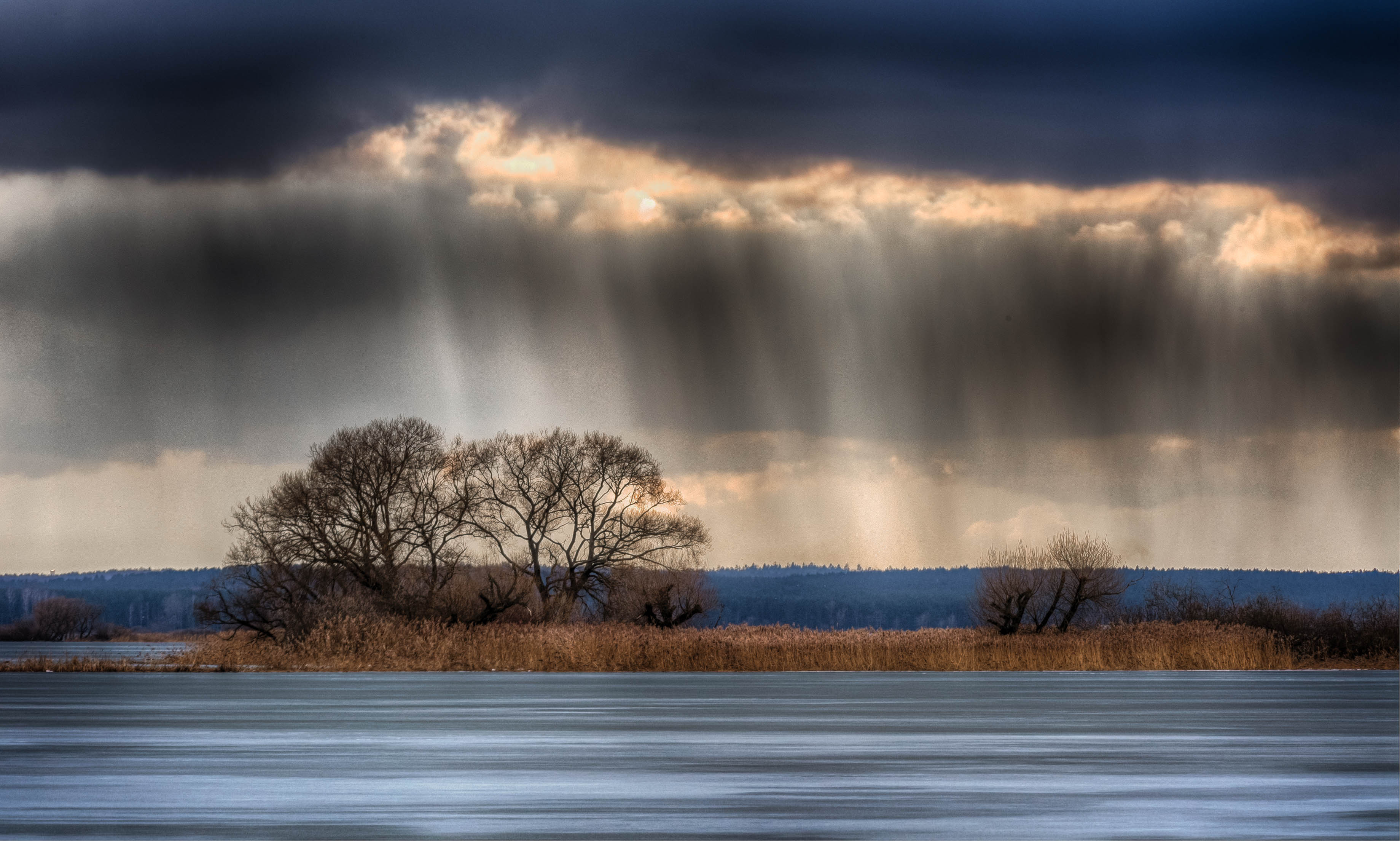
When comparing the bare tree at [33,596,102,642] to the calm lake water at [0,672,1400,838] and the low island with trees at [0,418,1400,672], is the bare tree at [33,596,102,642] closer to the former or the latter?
the low island with trees at [0,418,1400,672]

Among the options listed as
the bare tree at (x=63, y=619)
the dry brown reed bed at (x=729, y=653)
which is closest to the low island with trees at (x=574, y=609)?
the dry brown reed bed at (x=729, y=653)

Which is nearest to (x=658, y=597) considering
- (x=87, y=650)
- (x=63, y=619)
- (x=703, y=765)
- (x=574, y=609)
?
(x=574, y=609)

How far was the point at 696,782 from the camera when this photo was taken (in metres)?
17.4

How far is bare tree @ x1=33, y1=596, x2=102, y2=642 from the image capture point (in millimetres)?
147250

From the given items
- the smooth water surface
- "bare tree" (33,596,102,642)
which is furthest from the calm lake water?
"bare tree" (33,596,102,642)

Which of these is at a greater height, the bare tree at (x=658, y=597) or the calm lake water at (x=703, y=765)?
the bare tree at (x=658, y=597)

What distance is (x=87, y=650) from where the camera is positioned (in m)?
97.8

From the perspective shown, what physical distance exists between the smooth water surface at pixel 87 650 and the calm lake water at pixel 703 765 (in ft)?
102

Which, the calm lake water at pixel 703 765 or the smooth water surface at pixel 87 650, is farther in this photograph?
the smooth water surface at pixel 87 650

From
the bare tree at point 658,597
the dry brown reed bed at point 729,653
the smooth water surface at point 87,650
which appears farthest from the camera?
the smooth water surface at point 87,650

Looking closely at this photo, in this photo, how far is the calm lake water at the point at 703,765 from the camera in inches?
558

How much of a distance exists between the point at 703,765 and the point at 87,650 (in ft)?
288

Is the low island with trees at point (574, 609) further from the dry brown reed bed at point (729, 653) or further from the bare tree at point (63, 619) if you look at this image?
the bare tree at point (63, 619)

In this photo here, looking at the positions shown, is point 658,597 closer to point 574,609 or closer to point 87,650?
point 574,609
